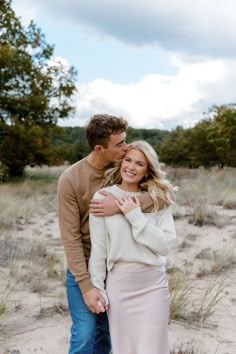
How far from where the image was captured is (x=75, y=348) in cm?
265

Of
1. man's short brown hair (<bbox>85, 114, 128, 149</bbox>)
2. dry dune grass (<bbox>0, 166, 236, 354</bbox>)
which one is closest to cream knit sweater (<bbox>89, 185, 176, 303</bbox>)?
man's short brown hair (<bbox>85, 114, 128, 149</bbox>)

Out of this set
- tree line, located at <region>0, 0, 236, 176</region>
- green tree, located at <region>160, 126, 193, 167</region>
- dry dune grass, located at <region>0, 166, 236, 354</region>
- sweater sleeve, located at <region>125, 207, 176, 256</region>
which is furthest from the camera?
green tree, located at <region>160, 126, 193, 167</region>

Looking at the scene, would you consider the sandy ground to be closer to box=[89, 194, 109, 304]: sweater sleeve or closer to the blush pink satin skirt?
the blush pink satin skirt

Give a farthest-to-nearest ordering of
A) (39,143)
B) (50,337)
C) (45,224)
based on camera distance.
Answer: (39,143)
(45,224)
(50,337)

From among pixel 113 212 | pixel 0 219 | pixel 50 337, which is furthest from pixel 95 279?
pixel 0 219

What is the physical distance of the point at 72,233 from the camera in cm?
263

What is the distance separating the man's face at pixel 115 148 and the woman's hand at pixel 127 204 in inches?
10.5

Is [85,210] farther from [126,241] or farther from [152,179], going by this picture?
[152,179]

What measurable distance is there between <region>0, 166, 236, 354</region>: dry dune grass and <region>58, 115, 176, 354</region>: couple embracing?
119 cm

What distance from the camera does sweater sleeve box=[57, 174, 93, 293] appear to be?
8.46ft

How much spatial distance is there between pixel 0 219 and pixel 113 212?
6.90m

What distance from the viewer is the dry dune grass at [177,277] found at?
13.3 ft

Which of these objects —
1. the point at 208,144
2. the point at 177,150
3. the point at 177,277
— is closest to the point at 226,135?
the point at 208,144

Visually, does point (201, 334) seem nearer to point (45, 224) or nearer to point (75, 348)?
point (75, 348)
